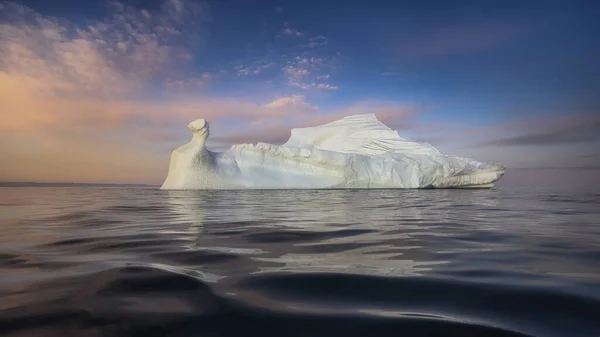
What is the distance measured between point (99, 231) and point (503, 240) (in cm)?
433

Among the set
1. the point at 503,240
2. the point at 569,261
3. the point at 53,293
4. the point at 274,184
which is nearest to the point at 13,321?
the point at 53,293

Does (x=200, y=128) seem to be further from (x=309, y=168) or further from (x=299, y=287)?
(x=299, y=287)

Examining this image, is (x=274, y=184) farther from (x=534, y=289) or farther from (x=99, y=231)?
(x=534, y=289)

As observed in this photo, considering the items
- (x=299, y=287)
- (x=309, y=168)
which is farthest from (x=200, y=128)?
(x=299, y=287)

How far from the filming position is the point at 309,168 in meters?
22.3

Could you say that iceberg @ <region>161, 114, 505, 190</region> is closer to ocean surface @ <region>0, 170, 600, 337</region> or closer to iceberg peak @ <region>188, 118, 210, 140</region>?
iceberg peak @ <region>188, 118, 210, 140</region>

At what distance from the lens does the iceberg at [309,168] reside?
20656mm

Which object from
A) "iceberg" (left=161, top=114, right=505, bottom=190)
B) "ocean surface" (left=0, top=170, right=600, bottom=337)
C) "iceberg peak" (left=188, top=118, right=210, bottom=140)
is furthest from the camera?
"iceberg" (left=161, top=114, right=505, bottom=190)

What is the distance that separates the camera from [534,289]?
70.3 inches

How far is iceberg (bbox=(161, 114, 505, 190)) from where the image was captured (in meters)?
20.7

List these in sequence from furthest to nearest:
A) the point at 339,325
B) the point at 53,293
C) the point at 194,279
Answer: the point at 194,279 < the point at 53,293 < the point at 339,325

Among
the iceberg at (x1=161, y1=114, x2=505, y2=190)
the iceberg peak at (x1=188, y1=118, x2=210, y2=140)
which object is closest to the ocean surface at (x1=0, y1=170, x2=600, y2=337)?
the iceberg peak at (x1=188, y1=118, x2=210, y2=140)

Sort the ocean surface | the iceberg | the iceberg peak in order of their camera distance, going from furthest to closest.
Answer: the iceberg, the iceberg peak, the ocean surface

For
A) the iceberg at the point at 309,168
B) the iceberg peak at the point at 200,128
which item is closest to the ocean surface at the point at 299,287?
the iceberg peak at the point at 200,128
